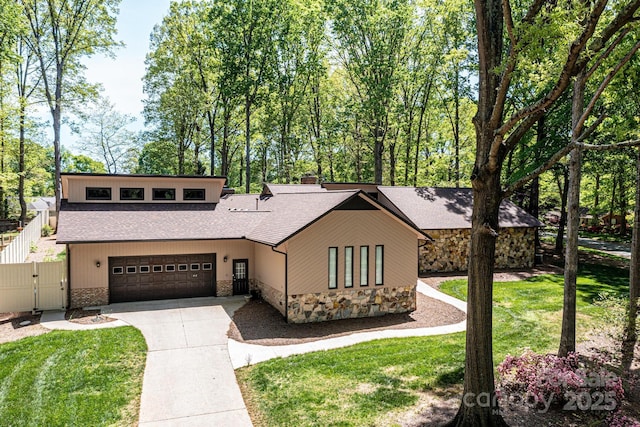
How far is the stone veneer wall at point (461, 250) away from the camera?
21.0m

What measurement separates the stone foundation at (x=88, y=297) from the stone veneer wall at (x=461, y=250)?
568 inches

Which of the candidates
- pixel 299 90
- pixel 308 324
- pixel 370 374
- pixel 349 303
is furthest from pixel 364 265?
pixel 299 90

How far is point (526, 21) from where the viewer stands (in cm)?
609

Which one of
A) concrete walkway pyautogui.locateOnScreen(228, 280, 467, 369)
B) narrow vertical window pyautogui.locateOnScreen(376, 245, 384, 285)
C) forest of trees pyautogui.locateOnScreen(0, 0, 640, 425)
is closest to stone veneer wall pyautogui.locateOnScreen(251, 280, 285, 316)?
concrete walkway pyautogui.locateOnScreen(228, 280, 467, 369)

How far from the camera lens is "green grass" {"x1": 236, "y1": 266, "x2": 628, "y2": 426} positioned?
7410 millimetres

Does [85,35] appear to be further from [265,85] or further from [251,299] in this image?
[251,299]

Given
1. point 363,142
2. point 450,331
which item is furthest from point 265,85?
point 450,331

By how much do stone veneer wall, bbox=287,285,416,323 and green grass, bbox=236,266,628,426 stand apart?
237cm

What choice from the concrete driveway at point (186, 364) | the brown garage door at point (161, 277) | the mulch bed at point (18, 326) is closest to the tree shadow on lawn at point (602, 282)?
the concrete driveway at point (186, 364)

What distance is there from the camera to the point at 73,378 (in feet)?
28.2

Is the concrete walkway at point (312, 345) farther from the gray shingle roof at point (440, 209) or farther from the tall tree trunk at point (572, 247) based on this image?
the gray shingle roof at point (440, 209)

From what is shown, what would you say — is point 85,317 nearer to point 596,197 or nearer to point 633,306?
point 633,306

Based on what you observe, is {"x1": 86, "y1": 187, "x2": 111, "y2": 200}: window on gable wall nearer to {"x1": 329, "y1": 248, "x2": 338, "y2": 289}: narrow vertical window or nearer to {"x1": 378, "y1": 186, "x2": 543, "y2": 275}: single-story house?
{"x1": 329, "y1": 248, "x2": 338, "y2": 289}: narrow vertical window

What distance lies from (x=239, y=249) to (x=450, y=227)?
11266 mm
